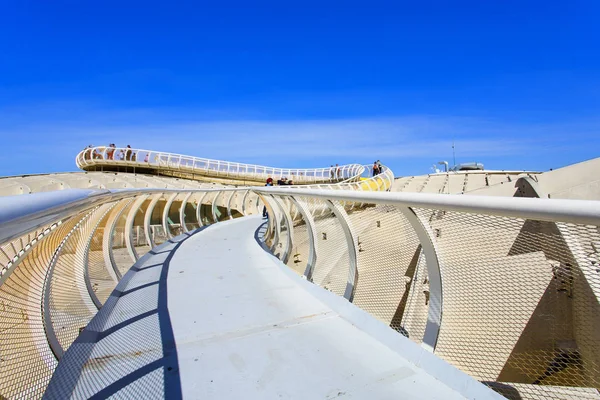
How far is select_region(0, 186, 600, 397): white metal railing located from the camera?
1.36 m

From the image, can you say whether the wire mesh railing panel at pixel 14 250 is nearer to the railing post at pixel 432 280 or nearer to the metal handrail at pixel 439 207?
the metal handrail at pixel 439 207

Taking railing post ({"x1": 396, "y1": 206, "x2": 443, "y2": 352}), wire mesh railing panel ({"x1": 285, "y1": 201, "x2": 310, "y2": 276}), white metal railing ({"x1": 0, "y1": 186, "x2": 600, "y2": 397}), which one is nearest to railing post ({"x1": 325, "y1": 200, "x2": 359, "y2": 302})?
white metal railing ({"x1": 0, "y1": 186, "x2": 600, "y2": 397})

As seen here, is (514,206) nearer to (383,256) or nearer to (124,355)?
(383,256)

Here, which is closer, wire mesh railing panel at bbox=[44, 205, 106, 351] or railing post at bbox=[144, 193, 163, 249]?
wire mesh railing panel at bbox=[44, 205, 106, 351]

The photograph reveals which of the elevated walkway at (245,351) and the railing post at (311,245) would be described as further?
the railing post at (311,245)

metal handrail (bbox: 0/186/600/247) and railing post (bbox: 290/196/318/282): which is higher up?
metal handrail (bbox: 0/186/600/247)

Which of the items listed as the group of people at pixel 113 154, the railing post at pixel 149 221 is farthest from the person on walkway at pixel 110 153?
the railing post at pixel 149 221

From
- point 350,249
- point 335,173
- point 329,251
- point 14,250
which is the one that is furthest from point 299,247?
point 335,173

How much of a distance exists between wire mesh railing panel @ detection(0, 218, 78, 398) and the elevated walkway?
15 cm

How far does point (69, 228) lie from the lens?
90.3 inches

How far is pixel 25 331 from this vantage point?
160 centimetres

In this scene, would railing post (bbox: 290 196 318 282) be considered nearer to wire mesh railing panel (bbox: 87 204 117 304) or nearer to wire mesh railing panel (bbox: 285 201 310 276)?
wire mesh railing panel (bbox: 285 201 310 276)

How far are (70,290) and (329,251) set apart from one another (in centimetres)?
219

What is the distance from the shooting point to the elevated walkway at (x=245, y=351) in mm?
1764
